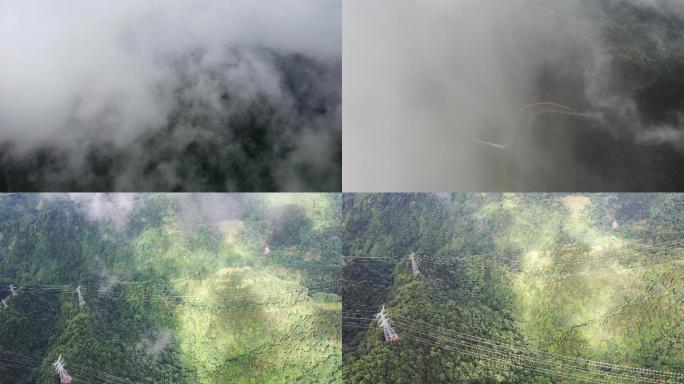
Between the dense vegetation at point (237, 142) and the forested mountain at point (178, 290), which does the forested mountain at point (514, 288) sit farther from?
the dense vegetation at point (237, 142)

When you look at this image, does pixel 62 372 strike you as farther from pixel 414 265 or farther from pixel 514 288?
pixel 514 288

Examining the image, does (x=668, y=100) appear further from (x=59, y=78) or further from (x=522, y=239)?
(x=59, y=78)

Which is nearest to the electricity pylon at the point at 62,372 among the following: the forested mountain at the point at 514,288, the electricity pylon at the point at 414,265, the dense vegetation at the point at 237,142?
the dense vegetation at the point at 237,142

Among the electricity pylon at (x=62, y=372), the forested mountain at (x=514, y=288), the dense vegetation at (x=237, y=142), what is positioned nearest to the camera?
the forested mountain at (x=514, y=288)

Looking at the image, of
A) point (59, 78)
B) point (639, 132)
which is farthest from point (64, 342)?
point (639, 132)

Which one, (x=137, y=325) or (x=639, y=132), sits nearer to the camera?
(x=639, y=132)

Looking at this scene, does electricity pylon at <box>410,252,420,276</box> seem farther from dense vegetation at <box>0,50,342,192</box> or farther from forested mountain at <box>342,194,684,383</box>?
dense vegetation at <box>0,50,342,192</box>
